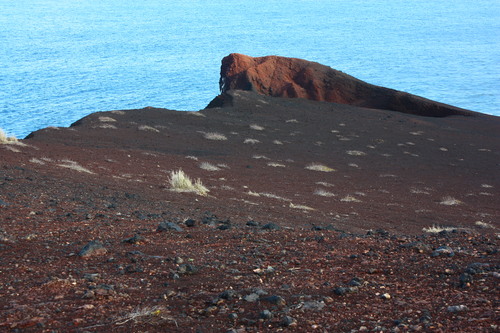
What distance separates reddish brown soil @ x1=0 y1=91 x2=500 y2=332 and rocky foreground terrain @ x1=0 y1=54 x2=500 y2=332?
0.9 inches

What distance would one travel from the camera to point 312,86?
38.6 meters

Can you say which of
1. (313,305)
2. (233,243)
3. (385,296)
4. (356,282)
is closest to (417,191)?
(233,243)

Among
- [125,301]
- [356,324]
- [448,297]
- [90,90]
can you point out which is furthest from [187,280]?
[90,90]

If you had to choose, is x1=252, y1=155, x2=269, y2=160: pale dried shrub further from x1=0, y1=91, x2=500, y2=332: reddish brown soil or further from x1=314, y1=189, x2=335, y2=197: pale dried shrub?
x1=314, y1=189, x2=335, y2=197: pale dried shrub

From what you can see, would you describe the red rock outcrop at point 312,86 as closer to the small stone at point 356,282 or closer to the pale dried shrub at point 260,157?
the pale dried shrub at point 260,157

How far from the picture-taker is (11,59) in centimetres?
8931

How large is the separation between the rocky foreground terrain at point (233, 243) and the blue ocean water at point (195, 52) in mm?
36526

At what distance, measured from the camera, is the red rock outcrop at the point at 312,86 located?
38531mm

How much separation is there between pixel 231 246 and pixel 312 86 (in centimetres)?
3275

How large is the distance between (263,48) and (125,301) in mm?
97651

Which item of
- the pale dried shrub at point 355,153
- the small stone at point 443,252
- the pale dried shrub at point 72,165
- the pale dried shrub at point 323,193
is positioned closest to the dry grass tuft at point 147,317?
the small stone at point 443,252

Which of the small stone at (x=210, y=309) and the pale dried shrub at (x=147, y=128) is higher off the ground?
the small stone at (x=210, y=309)

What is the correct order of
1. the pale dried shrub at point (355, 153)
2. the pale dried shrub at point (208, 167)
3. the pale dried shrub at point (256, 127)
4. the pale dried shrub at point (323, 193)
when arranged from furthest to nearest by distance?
the pale dried shrub at point (256, 127), the pale dried shrub at point (355, 153), the pale dried shrub at point (208, 167), the pale dried shrub at point (323, 193)

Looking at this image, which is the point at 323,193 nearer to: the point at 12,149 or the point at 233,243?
the point at 12,149
